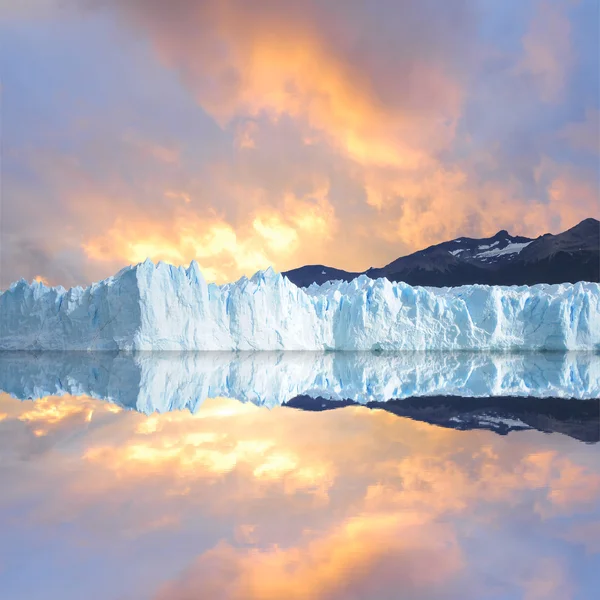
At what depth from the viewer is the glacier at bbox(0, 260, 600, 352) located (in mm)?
25797

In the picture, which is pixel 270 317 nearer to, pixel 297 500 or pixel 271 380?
pixel 271 380

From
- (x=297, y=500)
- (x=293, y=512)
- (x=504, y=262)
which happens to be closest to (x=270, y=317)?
(x=297, y=500)

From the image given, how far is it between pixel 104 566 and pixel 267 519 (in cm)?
136

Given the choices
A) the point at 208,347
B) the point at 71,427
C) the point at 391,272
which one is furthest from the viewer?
the point at 391,272

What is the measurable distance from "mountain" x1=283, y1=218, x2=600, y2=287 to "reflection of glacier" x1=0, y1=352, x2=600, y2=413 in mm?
47903

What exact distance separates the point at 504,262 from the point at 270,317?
65.6 m

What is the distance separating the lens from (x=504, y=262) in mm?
84625

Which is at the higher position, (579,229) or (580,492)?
(579,229)

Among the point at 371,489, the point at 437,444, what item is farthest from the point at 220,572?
the point at 437,444

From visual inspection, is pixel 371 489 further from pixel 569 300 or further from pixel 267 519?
pixel 569 300

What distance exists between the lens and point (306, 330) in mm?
28938

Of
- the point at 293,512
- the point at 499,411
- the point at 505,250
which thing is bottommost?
the point at 293,512

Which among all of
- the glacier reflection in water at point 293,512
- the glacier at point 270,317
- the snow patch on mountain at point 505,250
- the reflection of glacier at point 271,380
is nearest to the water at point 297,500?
the glacier reflection in water at point 293,512

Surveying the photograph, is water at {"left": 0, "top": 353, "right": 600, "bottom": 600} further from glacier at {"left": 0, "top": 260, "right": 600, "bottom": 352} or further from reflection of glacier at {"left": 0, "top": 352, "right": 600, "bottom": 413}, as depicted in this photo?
glacier at {"left": 0, "top": 260, "right": 600, "bottom": 352}
